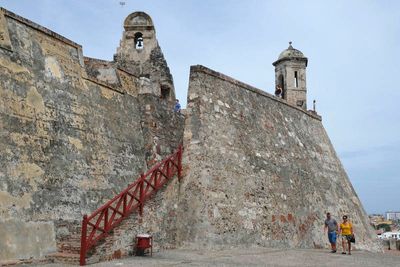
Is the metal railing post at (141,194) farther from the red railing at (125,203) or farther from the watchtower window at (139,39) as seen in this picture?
the watchtower window at (139,39)

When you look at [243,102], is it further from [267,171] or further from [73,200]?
Result: [73,200]

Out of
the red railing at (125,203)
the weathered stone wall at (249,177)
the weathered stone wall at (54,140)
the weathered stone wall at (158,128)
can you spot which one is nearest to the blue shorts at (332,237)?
the weathered stone wall at (249,177)

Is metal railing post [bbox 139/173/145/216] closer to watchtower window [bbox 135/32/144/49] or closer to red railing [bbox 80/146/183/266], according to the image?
red railing [bbox 80/146/183/266]

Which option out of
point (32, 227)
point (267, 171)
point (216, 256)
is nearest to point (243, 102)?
point (267, 171)

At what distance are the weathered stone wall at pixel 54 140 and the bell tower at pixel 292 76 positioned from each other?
13.7 m

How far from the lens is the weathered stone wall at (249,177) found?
11188mm

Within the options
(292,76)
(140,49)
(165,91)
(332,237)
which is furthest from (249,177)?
(292,76)

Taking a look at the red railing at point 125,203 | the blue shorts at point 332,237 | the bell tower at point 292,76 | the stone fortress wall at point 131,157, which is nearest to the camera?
the red railing at point 125,203

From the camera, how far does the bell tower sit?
24.9 meters

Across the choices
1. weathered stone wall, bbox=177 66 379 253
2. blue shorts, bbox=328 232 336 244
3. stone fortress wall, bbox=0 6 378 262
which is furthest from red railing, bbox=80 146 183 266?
blue shorts, bbox=328 232 336 244

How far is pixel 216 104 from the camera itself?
42.5 ft

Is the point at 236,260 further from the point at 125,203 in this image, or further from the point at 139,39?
the point at 139,39

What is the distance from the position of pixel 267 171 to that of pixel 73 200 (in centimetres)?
611

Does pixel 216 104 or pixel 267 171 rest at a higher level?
pixel 216 104
